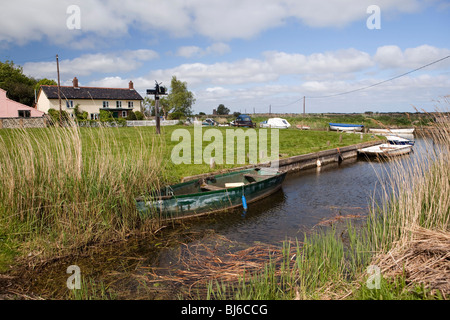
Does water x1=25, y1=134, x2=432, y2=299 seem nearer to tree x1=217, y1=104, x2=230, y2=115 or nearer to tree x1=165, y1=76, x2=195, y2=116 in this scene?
tree x1=165, y1=76, x2=195, y2=116

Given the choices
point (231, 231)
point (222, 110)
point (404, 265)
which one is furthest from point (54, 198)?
point (222, 110)

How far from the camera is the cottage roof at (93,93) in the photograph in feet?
145

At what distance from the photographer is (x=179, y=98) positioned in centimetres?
5944

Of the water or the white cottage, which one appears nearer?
the water

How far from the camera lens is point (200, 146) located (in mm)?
17781

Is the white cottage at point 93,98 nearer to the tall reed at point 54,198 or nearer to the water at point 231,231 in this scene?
the water at point 231,231

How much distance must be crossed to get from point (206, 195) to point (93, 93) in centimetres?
4564

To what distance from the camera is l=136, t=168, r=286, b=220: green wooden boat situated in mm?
8195

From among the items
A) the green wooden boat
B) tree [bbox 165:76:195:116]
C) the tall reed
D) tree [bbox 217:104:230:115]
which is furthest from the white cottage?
the tall reed

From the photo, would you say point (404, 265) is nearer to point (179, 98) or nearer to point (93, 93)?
point (93, 93)


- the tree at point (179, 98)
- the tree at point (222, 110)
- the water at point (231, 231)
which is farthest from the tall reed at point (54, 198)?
the tree at point (222, 110)

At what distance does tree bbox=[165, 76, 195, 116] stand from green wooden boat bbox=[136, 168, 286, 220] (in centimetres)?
4955
